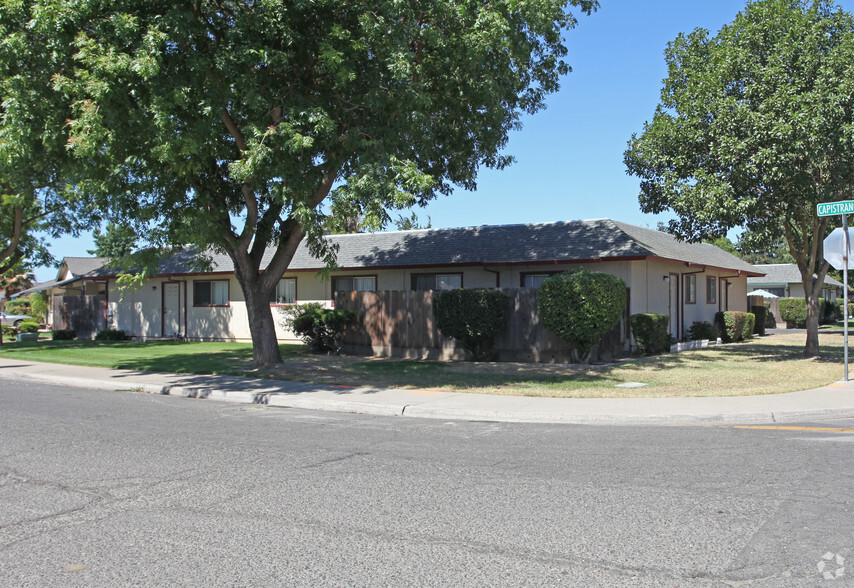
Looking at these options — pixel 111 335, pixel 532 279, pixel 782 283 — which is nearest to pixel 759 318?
pixel 532 279

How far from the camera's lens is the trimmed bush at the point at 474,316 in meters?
18.7

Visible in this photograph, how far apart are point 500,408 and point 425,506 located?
550 centimetres

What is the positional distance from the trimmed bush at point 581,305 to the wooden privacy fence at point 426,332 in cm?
148

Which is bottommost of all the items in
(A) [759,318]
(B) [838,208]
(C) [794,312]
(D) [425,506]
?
(D) [425,506]

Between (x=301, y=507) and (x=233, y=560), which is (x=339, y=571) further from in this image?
(x=301, y=507)

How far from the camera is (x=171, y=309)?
30.0 metres

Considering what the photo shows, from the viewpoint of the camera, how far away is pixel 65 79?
488 inches

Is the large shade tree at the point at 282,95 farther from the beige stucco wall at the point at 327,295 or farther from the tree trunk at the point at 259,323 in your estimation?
the beige stucco wall at the point at 327,295

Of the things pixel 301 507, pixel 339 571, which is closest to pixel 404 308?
pixel 301 507

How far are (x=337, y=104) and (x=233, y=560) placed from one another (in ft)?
39.7

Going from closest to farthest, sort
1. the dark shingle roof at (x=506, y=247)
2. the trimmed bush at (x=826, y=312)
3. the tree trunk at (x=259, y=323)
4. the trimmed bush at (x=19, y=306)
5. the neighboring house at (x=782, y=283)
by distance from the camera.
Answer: the tree trunk at (x=259, y=323), the dark shingle roof at (x=506, y=247), the trimmed bush at (x=826, y=312), the neighboring house at (x=782, y=283), the trimmed bush at (x=19, y=306)

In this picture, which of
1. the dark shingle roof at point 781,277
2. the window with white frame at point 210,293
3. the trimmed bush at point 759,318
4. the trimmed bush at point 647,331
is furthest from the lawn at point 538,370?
the dark shingle roof at point 781,277

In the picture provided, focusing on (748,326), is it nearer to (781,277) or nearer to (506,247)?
(506,247)

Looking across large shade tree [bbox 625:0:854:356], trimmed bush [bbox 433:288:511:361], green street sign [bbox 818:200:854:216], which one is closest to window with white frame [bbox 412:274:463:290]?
trimmed bush [bbox 433:288:511:361]
